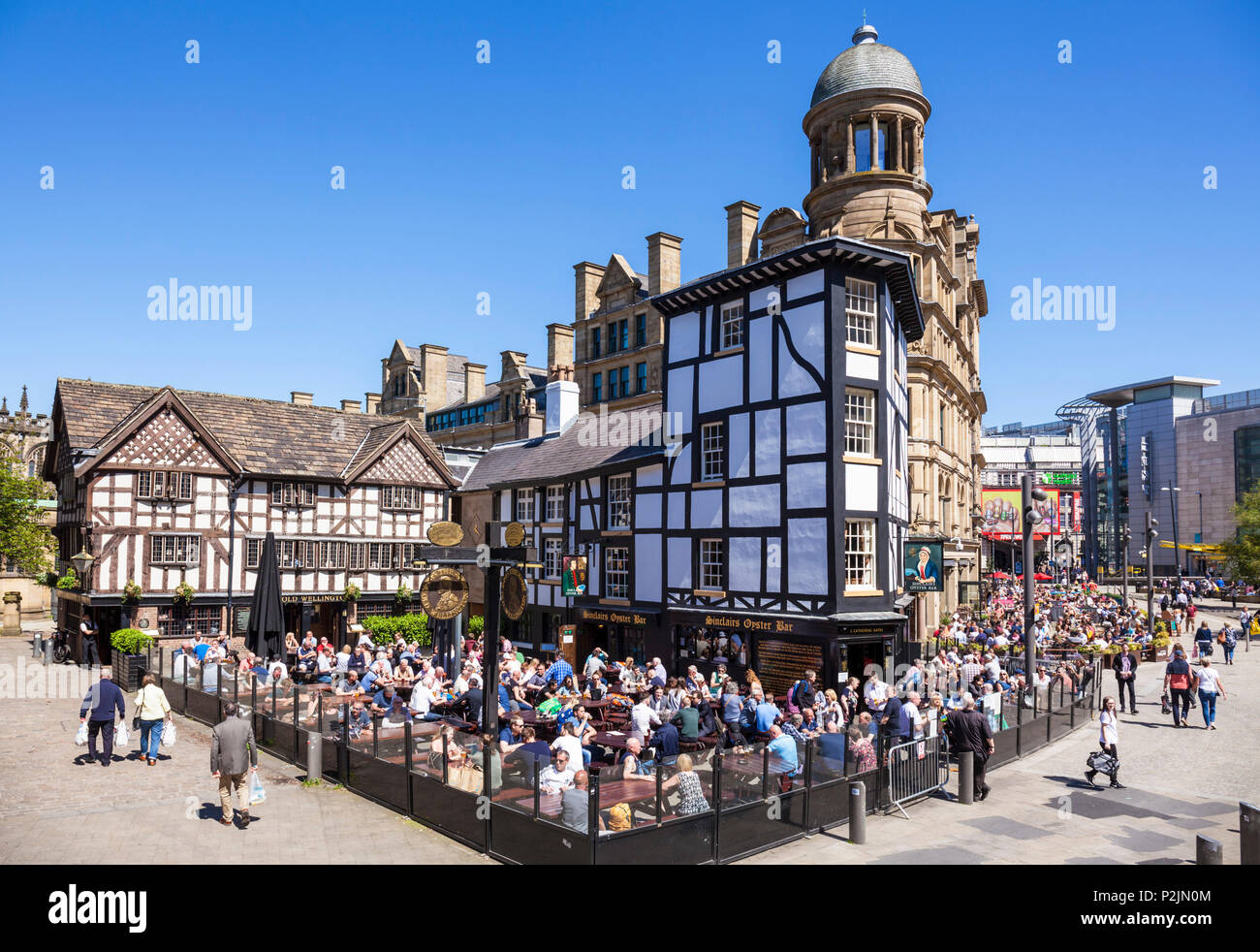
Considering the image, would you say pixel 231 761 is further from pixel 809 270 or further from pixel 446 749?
pixel 809 270

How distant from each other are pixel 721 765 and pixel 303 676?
16.4 meters

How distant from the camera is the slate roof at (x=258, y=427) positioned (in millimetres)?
30305

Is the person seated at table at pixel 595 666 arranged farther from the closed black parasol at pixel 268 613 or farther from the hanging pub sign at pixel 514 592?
the hanging pub sign at pixel 514 592

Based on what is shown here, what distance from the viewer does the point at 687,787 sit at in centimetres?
1039

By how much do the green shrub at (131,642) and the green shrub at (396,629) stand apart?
331 inches

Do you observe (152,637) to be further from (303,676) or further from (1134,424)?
(1134,424)

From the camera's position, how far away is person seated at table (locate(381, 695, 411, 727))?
13.2 meters

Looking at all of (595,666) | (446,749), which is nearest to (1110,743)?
(446,749)

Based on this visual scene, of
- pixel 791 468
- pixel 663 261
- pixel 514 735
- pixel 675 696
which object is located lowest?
pixel 675 696

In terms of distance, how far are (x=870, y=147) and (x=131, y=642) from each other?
110 ft

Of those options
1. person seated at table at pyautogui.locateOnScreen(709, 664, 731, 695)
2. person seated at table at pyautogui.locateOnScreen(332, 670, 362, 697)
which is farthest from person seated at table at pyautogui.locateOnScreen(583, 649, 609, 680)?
person seated at table at pyautogui.locateOnScreen(332, 670, 362, 697)

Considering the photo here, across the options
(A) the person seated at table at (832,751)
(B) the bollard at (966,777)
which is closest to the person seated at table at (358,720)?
(A) the person seated at table at (832,751)
